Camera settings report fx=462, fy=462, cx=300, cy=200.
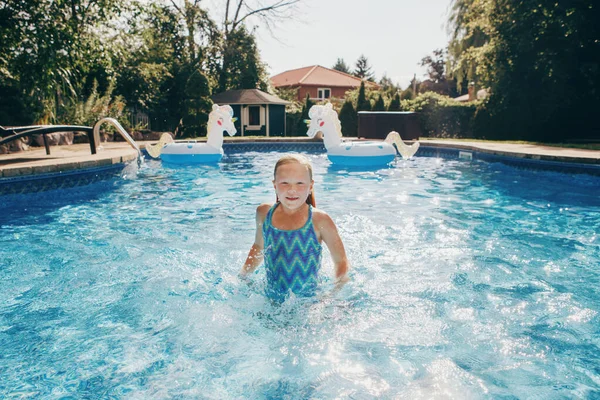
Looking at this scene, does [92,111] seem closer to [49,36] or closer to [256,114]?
[49,36]

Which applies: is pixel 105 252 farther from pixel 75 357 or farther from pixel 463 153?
pixel 463 153

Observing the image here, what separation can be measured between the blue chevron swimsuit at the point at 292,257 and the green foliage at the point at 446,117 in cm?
1975

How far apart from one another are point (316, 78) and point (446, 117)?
2255 centimetres

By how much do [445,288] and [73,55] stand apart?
1082 centimetres

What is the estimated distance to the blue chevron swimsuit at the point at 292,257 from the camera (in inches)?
125

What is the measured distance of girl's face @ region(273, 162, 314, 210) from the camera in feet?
9.60

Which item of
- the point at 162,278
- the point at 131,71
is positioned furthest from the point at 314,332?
the point at 131,71

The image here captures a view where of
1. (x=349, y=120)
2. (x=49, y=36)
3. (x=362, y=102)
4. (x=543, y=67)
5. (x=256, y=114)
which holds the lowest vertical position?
(x=349, y=120)

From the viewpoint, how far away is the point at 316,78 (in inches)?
1673

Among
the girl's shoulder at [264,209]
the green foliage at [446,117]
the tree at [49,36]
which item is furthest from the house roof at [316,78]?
the girl's shoulder at [264,209]

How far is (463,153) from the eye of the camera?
14.5 meters

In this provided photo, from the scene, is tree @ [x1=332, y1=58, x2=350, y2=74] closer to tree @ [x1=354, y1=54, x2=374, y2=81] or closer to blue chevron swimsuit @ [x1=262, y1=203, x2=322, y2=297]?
tree @ [x1=354, y1=54, x2=374, y2=81]

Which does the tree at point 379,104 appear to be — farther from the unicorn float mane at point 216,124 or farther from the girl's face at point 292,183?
the girl's face at point 292,183

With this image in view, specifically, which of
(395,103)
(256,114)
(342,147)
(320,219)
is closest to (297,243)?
(320,219)
